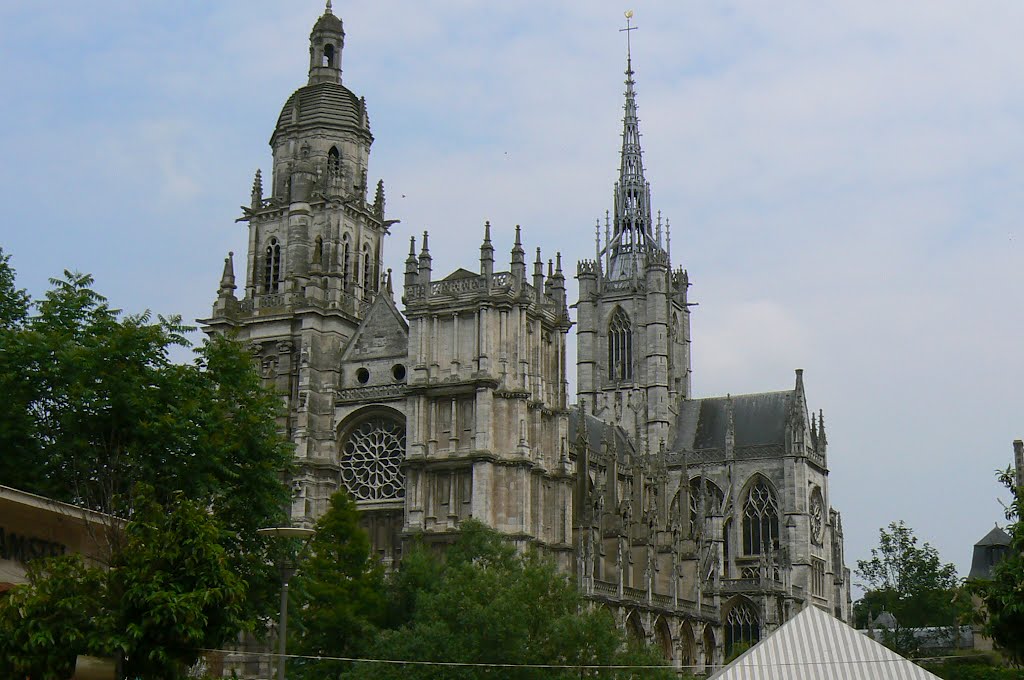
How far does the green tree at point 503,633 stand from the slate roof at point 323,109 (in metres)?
27.1

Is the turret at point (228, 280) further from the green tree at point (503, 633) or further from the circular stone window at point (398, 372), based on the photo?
the green tree at point (503, 633)

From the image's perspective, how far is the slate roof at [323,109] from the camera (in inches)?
2340

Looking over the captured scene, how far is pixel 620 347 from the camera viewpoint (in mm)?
85250

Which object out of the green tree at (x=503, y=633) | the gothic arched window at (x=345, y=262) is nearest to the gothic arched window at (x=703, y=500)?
the gothic arched window at (x=345, y=262)

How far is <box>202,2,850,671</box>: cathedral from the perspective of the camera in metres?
51.2

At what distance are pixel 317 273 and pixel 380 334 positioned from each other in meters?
4.11

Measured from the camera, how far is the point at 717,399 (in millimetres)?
84250

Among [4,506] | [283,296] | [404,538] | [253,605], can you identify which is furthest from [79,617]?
[283,296]

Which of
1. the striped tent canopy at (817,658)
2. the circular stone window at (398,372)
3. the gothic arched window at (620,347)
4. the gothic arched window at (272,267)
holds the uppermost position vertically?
the gothic arched window at (620,347)

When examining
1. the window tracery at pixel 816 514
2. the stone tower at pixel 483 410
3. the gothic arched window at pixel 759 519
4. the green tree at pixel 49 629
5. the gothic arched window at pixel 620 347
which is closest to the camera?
the green tree at pixel 49 629

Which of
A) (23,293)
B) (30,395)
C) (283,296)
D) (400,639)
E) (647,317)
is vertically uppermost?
(647,317)

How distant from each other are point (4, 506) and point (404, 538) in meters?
25.4

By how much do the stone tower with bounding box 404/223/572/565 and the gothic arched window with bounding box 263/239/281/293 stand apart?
25.2 ft

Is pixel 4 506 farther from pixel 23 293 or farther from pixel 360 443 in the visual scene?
pixel 360 443
